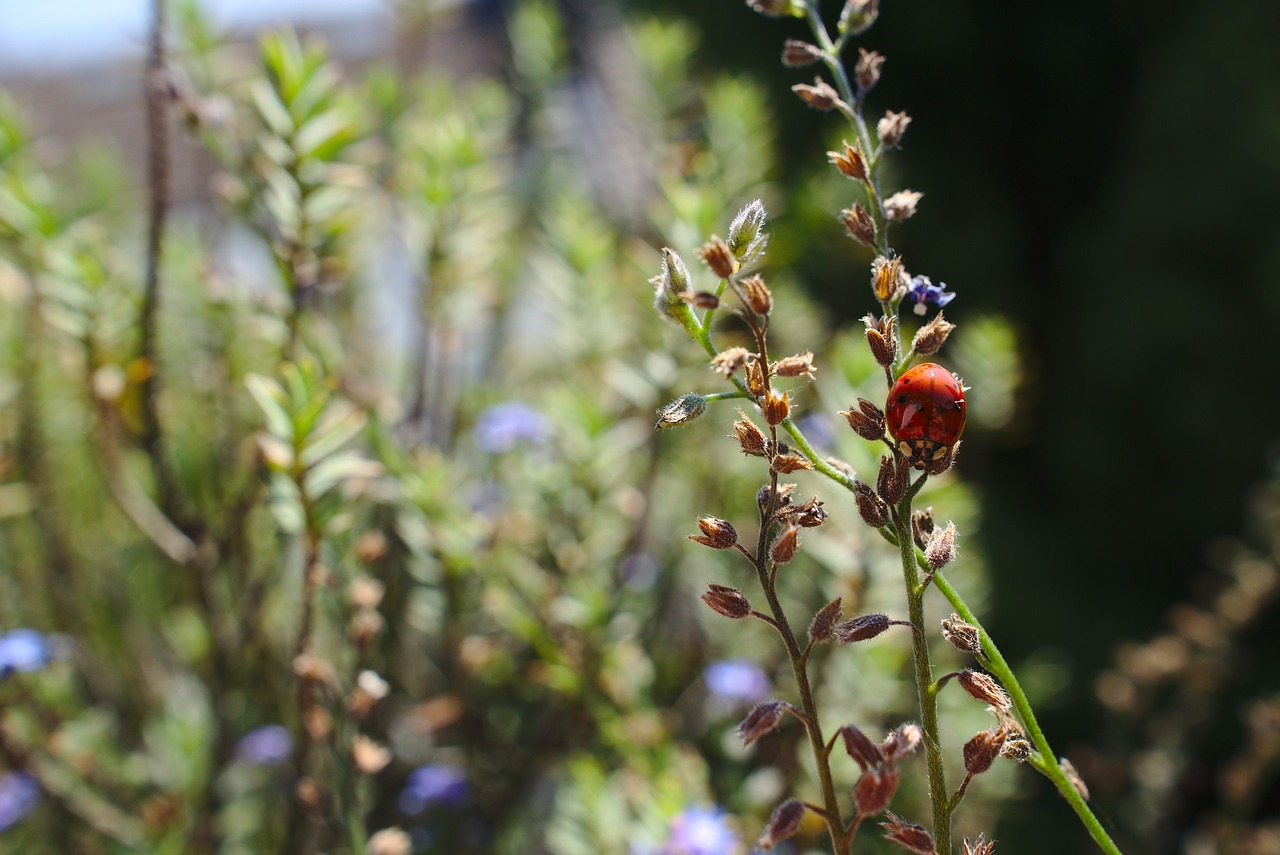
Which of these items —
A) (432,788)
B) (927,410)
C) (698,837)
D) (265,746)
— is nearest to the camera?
(927,410)

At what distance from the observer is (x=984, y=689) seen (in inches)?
14.9

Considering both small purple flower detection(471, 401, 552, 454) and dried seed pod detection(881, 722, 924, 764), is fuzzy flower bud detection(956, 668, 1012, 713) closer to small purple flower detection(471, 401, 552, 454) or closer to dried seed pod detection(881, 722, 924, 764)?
dried seed pod detection(881, 722, 924, 764)

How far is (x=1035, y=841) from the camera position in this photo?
73.0 inches

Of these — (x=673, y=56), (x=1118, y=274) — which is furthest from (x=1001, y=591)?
(x=673, y=56)

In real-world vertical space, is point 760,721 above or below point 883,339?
below

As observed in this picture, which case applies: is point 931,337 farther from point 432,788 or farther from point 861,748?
point 432,788

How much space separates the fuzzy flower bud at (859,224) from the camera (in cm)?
40

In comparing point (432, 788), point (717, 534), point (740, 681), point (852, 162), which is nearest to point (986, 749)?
point (717, 534)

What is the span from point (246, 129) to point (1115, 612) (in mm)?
2031

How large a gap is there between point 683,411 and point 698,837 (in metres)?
0.42

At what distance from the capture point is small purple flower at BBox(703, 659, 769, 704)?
3.00 ft

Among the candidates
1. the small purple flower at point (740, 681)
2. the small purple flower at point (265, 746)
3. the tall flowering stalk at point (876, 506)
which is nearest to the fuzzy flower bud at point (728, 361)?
the tall flowering stalk at point (876, 506)

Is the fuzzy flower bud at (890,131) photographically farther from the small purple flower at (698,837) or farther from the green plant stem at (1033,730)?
the small purple flower at (698,837)

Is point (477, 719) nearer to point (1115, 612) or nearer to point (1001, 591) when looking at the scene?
point (1001, 591)
